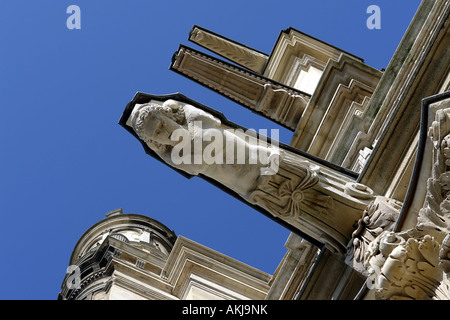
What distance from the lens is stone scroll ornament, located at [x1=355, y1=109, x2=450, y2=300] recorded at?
650cm

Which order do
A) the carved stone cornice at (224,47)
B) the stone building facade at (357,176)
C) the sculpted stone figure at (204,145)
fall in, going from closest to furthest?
the stone building facade at (357,176)
the sculpted stone figure at (204,145)
the carved stone cornice at (224,47)

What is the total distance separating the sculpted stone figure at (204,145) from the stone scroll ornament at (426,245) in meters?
2.44

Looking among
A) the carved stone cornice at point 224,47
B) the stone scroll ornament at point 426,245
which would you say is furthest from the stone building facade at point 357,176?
the carved stone cornice at point 224,47

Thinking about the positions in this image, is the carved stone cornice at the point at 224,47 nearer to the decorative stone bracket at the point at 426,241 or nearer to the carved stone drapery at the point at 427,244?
the decorative stone bracket at the point at 426,241

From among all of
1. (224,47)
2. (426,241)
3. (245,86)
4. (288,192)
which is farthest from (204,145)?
(224,47)

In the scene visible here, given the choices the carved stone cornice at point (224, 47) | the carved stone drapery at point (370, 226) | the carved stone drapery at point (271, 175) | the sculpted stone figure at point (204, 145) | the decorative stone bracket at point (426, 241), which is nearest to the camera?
the decorative stone bracket at point (426, 241)

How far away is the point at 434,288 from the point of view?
6438 mm

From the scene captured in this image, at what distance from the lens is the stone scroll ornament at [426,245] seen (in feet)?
21.3

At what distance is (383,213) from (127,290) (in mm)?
9666

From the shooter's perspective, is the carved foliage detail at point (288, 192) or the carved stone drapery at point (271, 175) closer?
the carved stone drapery at point (271, 175)

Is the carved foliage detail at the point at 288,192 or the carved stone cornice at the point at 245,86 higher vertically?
the carved stone cornice at the point at 245,86

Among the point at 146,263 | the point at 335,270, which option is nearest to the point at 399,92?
the point at 335,270

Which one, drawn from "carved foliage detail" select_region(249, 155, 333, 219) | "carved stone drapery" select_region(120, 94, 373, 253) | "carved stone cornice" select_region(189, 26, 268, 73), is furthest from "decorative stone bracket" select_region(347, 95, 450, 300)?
"carved stone cornice" select_region(189, 26, 268, 73)

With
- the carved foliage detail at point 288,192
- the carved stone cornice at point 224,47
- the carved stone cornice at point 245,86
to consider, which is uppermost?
the carved stone cornice at point 224,47
